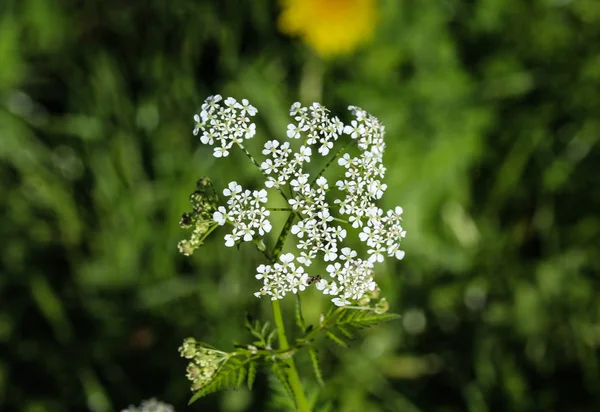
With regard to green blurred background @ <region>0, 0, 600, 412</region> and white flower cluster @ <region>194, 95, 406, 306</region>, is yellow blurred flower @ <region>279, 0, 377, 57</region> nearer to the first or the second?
green blurred background @ <region>0, 0, 600, 412</region>

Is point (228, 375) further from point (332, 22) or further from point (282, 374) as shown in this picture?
point (332, 22)

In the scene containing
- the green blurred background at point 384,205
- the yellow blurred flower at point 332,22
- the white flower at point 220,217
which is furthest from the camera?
the yellow blurred flower at point 332,22

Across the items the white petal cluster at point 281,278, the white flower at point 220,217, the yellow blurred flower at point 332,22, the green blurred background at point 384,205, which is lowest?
the white petal cluster at point 281,278

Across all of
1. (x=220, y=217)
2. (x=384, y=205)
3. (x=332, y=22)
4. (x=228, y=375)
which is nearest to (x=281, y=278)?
(x=220, y=217)

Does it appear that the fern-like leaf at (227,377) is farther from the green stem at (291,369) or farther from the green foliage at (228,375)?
the green stem at (291,369)

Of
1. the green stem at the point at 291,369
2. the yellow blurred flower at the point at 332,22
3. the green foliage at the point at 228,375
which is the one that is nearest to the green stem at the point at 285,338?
the green stem at the point at 291,369

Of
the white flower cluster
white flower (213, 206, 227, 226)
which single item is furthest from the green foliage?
white flower (213, 206, 227, 226)
